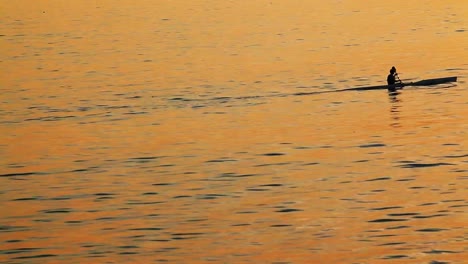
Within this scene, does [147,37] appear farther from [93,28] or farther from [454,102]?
[454,102]

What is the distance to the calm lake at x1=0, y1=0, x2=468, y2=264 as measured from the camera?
3086cm

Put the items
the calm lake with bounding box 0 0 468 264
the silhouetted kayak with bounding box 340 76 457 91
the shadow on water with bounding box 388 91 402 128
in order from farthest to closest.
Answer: the silhouetted kayak with bounding box 340 76 457 91, the shadow on water with bounding box 388 91 402 128, the calm lake with bounding box 0 0 468 264

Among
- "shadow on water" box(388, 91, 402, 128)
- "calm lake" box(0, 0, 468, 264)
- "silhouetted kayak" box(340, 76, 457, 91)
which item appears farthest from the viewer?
"silhouetted kayak" box(340, 76, 457, 91)

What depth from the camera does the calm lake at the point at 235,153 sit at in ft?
101

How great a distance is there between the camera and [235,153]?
1706 inches

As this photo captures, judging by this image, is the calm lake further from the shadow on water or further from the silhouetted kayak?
the silhouetted kayak

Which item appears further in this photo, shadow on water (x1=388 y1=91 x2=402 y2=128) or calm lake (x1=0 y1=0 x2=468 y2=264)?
shadow on water (x1=388 y1=91 x2=402 y2=128)

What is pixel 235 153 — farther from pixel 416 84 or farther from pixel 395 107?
pixel 416 84

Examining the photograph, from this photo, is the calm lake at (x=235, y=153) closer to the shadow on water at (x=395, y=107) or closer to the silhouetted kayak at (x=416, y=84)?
the shadow on water at (x=395, y=107)

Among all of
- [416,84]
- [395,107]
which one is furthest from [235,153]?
[416,84]

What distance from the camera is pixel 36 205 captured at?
36094mm

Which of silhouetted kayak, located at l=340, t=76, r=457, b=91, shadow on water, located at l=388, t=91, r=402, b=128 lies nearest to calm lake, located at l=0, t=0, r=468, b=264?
shadow on water, located at l=388, t=91, r=402, b=128

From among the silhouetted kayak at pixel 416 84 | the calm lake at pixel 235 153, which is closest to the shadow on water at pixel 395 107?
the calm lake at pixel 235 153

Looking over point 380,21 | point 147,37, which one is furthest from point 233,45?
point 380,21
